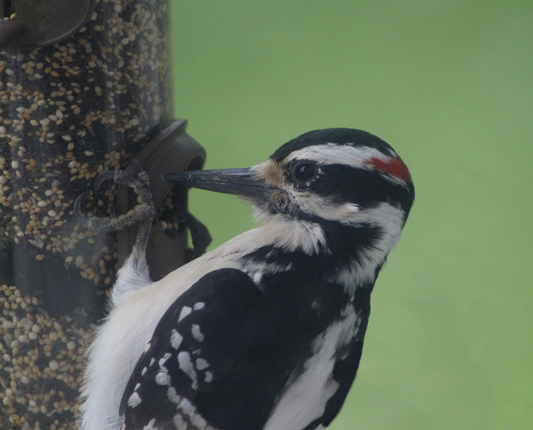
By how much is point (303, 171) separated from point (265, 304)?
0.33 m

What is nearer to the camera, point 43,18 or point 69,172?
point 43,18

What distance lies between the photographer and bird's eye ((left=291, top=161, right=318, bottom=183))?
4.87ft

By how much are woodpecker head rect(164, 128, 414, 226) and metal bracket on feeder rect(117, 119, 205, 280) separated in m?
0.11

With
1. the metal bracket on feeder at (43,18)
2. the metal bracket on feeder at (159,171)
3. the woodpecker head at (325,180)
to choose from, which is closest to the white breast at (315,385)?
the woodpecker head at (325,180)

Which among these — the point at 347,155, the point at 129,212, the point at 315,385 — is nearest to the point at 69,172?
the point at 129,212

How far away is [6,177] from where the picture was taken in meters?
1.61

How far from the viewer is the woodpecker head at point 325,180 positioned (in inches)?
57.2

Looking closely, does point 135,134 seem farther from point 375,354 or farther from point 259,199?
point 375,354

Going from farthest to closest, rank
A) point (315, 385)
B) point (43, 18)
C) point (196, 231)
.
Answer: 1. point (196, 231)
2. point (315, 385)
3. point (43, 18)

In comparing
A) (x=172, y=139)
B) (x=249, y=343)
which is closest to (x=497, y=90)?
(x=172, y=139)

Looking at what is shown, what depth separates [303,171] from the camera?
1501 mm

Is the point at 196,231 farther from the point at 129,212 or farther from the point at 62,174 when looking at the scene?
the point at 62,174

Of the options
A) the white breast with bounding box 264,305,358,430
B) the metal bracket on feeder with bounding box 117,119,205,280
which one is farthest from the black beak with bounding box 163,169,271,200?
the white breast with bounding box 264,305,358,430

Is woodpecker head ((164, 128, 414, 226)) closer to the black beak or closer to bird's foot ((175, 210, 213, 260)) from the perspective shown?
the black beak
